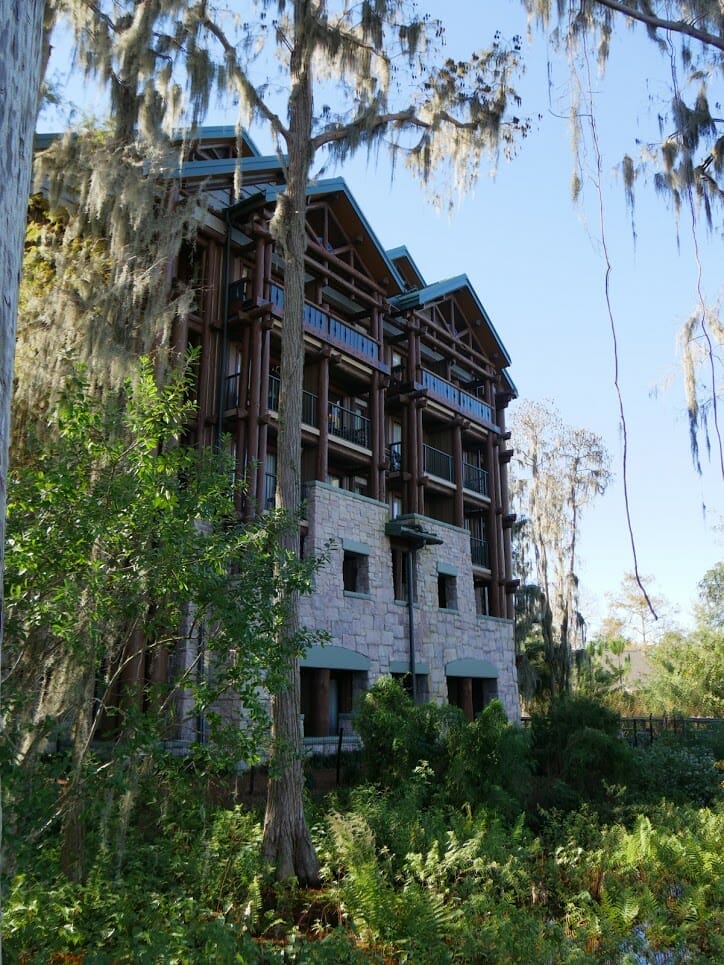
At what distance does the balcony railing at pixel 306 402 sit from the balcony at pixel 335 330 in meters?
1.52

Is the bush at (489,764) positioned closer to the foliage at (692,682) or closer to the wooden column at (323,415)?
the wooden column at (323,415)

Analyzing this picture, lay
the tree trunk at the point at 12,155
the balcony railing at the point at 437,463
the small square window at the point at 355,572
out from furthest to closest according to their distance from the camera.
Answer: the balcony railing at the point at 437,463
the small square window at the point at 355,572
the tree trunk at the point at 12,155

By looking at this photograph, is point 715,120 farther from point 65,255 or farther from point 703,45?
point 65,255

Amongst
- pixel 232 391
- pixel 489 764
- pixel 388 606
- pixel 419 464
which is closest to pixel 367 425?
pixel 419 464

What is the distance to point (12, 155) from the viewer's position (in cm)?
220

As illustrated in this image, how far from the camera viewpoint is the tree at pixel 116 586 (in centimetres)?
569

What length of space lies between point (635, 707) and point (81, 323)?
76.9 ft

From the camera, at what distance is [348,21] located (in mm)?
11117

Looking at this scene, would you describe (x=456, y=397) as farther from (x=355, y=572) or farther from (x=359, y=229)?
(x=355, y=572)

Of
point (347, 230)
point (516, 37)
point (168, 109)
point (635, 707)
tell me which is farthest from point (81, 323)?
point (635, 707)

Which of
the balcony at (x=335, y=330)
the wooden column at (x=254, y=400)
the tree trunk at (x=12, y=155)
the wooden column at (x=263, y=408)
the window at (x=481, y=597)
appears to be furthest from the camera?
the window at (x=481, y=597)

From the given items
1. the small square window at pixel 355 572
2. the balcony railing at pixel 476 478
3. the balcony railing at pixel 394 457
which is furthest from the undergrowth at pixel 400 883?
the balcony railing at pixel 476 478

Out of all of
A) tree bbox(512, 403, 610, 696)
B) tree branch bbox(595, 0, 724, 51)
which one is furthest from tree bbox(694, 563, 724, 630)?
tree branch bbox(595, 0, 724, 51)

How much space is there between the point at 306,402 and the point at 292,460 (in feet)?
34.5
